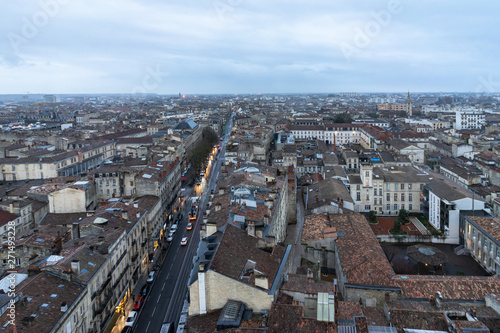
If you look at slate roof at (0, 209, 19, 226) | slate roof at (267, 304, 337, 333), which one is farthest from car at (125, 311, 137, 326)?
slate roof at (0, 209, 19, 226)

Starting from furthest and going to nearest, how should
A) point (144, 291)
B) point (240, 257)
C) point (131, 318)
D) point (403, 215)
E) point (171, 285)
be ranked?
point (403, 215)
point (171, 285)
point (144, 291)
point (131, 318)
point (240, 257)

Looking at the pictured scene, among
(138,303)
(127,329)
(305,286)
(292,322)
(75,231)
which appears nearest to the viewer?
(292,322)

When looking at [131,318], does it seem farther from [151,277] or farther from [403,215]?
[403,215]

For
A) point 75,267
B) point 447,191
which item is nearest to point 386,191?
point 447,191

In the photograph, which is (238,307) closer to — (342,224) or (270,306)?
(270,306)

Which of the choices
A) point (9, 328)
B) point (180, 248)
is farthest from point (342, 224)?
point (9, 328)

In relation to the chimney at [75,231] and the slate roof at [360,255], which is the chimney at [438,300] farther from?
the chimney at [75,231]
